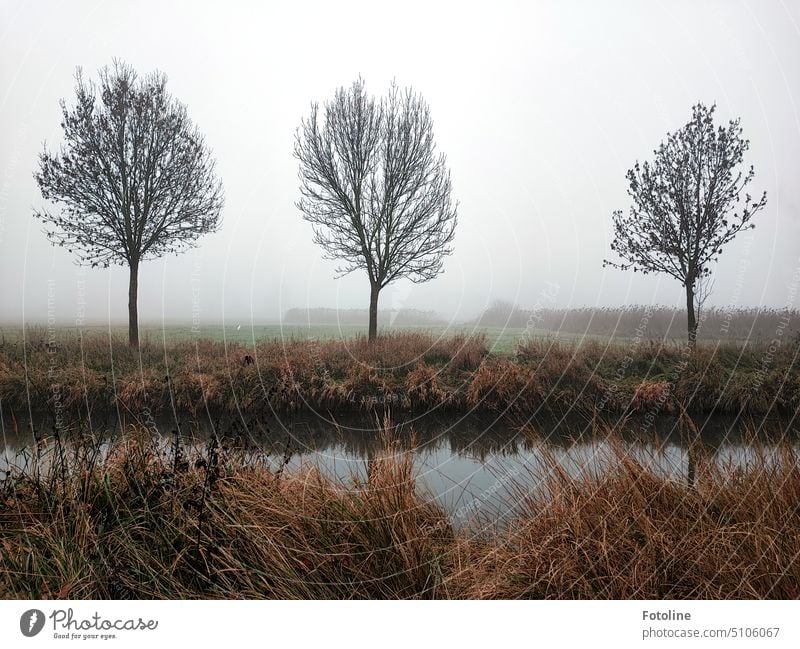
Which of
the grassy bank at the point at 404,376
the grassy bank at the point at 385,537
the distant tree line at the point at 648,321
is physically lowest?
the grassy bank at the point at 385,537

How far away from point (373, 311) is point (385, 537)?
2914mm

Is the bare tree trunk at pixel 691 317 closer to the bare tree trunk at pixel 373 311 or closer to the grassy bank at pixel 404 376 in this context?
the grassy bank at pixel 404 376

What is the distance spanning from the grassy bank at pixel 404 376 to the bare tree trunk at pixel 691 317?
0.12 meters

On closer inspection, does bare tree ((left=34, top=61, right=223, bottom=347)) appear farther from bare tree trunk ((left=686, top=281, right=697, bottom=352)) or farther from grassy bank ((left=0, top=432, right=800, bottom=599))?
bare tree trunk ((left=686, top=281, right=697, bottom=352))

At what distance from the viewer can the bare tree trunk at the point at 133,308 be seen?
12.6 ft

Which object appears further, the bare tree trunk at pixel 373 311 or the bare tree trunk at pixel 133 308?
the bare tree trunk at pixel 373 311

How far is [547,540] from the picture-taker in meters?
2.04

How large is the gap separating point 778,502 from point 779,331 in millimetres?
1656

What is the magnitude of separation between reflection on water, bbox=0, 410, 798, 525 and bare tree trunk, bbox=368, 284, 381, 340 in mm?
1085

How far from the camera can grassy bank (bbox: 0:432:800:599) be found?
199cm

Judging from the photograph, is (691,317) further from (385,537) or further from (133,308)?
(133,308)

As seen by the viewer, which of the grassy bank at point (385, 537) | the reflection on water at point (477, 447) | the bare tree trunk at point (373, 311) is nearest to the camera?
the grassy bank at point (385, 537)

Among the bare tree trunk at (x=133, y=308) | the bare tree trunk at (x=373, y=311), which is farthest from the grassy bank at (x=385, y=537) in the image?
the bare tree trunk at (x=373, y=311)
